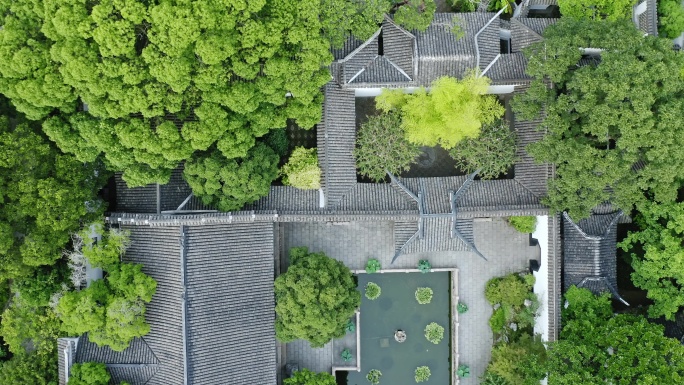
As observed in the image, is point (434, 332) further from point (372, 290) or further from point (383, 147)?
point (383, 147)

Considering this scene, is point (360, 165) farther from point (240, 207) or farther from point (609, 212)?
point (609, 212)

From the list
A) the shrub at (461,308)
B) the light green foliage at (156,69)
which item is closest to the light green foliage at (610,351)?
the shrub at (461,308)

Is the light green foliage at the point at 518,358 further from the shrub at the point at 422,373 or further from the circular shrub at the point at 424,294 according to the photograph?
the circular shrub at the point at 424,294

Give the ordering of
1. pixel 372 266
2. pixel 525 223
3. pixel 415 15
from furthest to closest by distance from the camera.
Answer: pixel 372 266
pixel 525 223
pixel 415 15

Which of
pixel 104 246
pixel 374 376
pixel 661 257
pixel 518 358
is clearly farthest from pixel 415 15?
pixel 374 376

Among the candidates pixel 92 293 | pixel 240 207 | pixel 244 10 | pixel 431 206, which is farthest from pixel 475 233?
pixel 92 293

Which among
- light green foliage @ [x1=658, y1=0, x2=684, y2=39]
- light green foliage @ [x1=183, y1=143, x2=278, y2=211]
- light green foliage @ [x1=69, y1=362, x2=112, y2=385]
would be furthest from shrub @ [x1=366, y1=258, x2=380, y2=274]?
light green foliage @ [x1=658, y1=0, x2=684, y2=39]

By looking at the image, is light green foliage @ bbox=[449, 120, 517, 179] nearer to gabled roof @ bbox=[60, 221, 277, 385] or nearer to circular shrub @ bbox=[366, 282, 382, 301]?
circular shrub @ bbox=[366, 282, 382, 301]
